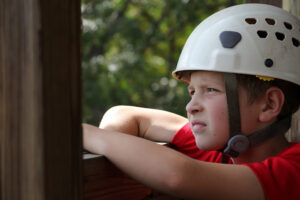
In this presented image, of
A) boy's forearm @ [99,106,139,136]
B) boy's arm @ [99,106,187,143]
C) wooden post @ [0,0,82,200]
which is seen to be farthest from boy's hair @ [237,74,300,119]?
wooden post @ [0,0,82,200]

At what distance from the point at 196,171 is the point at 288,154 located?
1.96 feet

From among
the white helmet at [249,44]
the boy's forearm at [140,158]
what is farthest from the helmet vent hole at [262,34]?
the boy's forearm at [140,158]

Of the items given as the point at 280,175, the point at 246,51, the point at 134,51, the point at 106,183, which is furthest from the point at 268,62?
the point at 134,51

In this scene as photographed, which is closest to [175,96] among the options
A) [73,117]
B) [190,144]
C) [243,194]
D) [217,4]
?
[217,4]

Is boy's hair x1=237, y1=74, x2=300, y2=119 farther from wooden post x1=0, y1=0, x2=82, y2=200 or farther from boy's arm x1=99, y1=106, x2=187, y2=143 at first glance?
wooden post x1=0, y1=0, x2=82, y2=200

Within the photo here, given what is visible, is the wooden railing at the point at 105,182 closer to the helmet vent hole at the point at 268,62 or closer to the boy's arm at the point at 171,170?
the boy's arm at the point at 171,170

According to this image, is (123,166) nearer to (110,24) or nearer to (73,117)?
(73,117)

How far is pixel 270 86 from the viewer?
2.03 metres

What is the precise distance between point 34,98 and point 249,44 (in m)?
1.36

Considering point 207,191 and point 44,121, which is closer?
point 44,121

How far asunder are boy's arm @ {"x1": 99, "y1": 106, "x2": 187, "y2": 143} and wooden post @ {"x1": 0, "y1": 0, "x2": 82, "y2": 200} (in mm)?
1243

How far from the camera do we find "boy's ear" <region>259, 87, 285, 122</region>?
6.56 feet

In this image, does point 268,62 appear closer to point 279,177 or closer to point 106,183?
point 279,177

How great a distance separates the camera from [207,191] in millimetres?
1477
